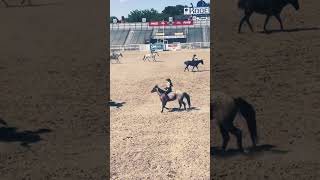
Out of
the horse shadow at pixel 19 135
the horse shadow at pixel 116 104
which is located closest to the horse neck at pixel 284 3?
the horse shadow at pixel 19 135

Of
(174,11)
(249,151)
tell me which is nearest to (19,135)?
(249,151)

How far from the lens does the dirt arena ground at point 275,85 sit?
12852 mm

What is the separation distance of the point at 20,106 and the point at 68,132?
5.99 ft

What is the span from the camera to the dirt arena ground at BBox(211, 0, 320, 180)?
12.9 metres

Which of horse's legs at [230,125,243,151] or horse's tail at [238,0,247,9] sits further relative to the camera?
horse's tail at [238,0,247,9]

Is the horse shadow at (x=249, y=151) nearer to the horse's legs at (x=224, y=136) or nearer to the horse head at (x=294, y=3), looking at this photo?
the horse's legs at (x=224, y=136)

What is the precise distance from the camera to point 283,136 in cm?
1302

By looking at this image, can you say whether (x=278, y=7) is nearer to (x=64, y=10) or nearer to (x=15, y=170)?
(x=64, y=10)

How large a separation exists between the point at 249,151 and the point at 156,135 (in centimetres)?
417

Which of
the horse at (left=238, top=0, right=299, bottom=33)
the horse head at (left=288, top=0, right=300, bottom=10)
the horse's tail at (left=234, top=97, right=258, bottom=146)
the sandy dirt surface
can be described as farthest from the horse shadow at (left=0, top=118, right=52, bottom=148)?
the horse head at (left=288, top=0, right=300, bottom=10)

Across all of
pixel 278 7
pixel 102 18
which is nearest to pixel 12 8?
pixel 102 18

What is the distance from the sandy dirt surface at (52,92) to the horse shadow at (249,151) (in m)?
3.51

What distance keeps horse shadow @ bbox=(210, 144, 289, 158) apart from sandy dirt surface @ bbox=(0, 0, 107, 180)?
11.5 ft

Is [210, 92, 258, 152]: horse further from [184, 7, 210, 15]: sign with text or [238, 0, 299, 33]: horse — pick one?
[184, 7, 210, 15]: sign with text
